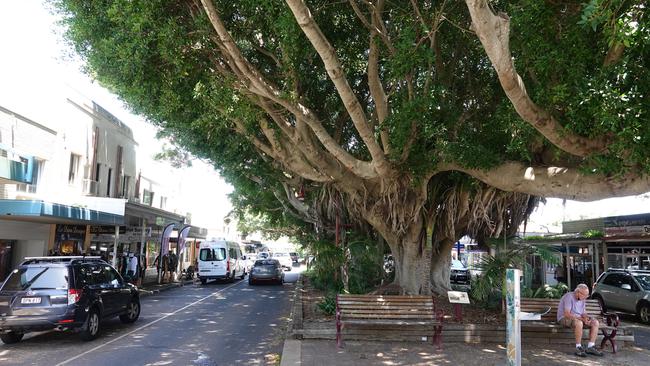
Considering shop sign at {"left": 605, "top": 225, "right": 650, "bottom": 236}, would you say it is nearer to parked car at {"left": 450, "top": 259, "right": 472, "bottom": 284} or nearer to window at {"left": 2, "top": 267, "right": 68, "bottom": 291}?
parked car at {"left": 450, "top": 259, "right": 472, "bottom": 284}

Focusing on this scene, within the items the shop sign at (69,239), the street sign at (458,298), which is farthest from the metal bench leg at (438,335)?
the shop sign at (69,239)

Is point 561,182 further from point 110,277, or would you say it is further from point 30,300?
point 30,300

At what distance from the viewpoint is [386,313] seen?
1010cm

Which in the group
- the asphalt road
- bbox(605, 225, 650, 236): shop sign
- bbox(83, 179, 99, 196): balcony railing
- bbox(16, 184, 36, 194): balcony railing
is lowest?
the asphalt road

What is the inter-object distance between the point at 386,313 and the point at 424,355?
1.24m

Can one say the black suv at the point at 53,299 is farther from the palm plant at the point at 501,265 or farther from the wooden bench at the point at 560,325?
Answer: the wooden bench at the point at 560,325

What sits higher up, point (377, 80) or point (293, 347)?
point (377, 80)

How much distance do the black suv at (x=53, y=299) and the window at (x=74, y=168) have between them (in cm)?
1274

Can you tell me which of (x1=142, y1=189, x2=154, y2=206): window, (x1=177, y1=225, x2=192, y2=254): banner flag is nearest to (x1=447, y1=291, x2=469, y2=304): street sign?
(x1=177, y1=225, x2=192, y2=254): banner flag

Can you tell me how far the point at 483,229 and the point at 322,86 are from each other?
19.2 feet

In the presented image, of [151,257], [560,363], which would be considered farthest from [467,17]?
[151,257]

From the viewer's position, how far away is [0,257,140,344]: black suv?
32.4ft

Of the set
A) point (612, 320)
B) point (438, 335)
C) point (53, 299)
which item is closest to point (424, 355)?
point (438, 335)

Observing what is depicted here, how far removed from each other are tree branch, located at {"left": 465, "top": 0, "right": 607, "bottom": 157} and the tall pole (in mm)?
2177
